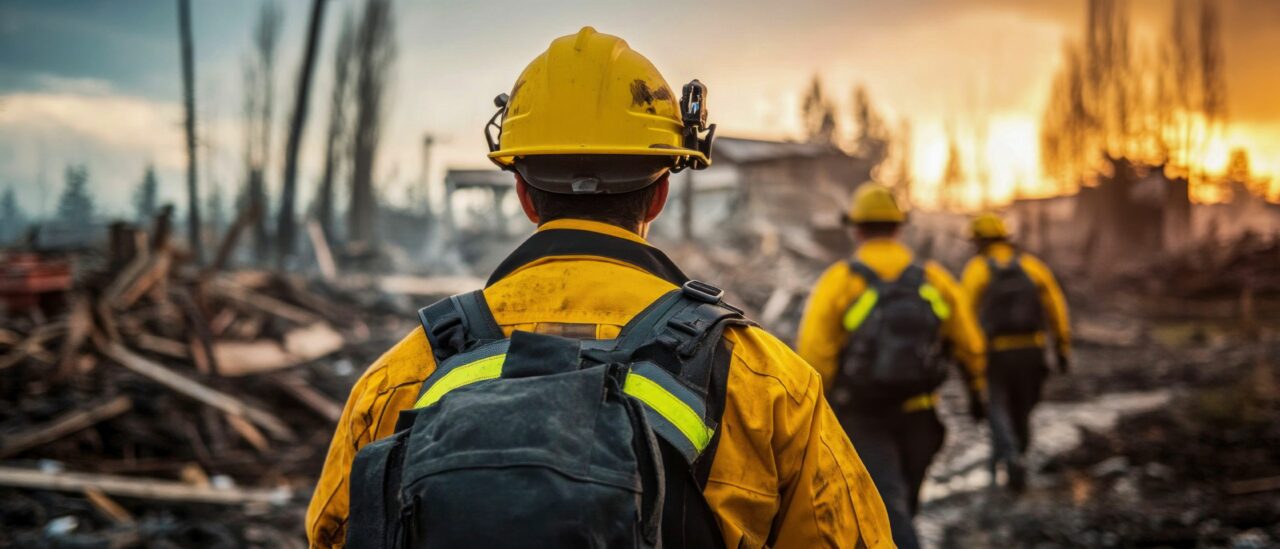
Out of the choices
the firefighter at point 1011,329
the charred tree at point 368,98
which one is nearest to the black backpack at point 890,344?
the firefighter at point 1011,329

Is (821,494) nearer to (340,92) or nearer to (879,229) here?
(879,229)

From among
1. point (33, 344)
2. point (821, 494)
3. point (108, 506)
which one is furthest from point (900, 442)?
point (33, 344)

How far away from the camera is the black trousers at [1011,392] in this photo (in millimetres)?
6441

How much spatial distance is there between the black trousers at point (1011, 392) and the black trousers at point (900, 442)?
2.66 meters

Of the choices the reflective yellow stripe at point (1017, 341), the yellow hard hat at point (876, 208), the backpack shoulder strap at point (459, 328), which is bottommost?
the reflective yellow stripe at point (1017, 341)

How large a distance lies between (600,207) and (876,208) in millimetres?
3055

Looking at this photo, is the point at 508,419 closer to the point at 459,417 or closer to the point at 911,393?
the point at 459,417

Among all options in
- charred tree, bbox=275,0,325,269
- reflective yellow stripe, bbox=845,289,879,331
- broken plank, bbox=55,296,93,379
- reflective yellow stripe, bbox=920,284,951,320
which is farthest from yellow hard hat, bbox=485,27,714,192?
charred tree, bbox=275,0,325,269

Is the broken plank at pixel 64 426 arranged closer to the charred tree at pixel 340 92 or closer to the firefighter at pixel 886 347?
the firefighter at pixel 886 347

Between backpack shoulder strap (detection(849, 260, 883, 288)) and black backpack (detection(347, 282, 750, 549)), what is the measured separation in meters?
2.76

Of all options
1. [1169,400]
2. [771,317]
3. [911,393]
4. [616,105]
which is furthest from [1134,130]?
[616,105]

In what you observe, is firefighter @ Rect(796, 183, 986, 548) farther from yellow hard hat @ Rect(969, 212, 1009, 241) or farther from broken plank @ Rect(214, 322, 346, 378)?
broken plank @ Rect(214, 322, 346, 378)

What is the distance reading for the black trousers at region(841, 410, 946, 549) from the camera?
4.02 meters

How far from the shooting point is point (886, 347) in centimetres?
396
